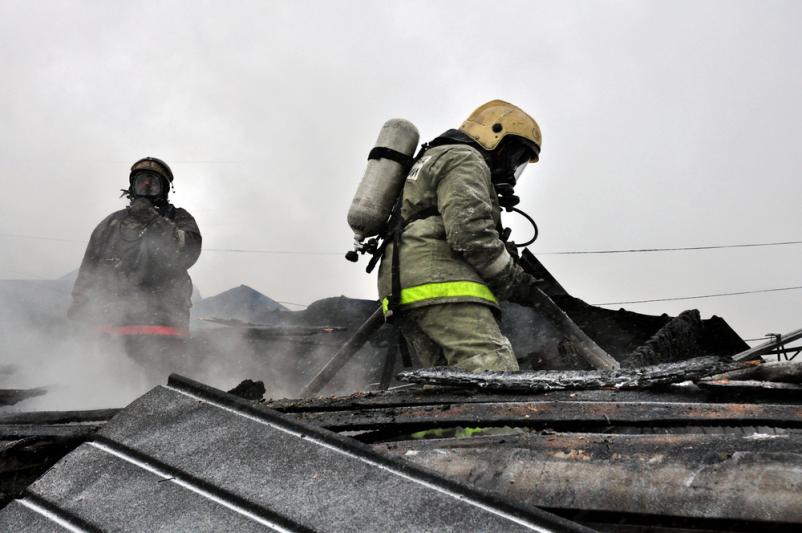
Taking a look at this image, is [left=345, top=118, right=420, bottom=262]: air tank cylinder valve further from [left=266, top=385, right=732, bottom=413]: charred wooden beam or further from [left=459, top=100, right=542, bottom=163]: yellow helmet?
[left=266, top=385, right=732, bottom=413]: charred wooden beam

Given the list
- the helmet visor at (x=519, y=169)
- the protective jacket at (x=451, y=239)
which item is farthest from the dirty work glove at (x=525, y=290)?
the helmet visor at (x=519, y=169)

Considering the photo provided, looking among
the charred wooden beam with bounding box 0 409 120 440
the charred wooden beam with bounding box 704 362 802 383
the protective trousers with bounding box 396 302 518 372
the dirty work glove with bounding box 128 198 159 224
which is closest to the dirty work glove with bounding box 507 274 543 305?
the protective trousers with bounding box 396 302 518 372

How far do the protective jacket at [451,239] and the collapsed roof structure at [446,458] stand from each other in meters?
1.26

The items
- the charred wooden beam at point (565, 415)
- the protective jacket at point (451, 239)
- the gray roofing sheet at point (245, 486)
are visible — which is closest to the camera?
the gray roofing sheet at point (245, 486)

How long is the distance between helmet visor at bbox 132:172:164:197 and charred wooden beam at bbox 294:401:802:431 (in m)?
4.78

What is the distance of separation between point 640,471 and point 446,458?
441 millimetres

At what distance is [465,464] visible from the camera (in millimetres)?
1613

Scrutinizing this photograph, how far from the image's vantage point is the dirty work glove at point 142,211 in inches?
243

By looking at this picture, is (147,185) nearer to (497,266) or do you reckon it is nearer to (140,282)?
(140,282)

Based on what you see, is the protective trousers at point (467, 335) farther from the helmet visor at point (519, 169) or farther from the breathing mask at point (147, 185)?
the breathing mask at point (147, 185)

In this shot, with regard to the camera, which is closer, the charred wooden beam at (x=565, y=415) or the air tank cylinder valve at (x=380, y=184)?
the charred wooden beam at (x=565, y=415)

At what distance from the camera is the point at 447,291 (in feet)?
11.8

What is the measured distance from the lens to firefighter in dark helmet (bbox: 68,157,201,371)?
6.01 m

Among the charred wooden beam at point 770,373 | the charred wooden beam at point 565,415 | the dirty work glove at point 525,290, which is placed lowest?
the charred wooden beam at point 565,415
